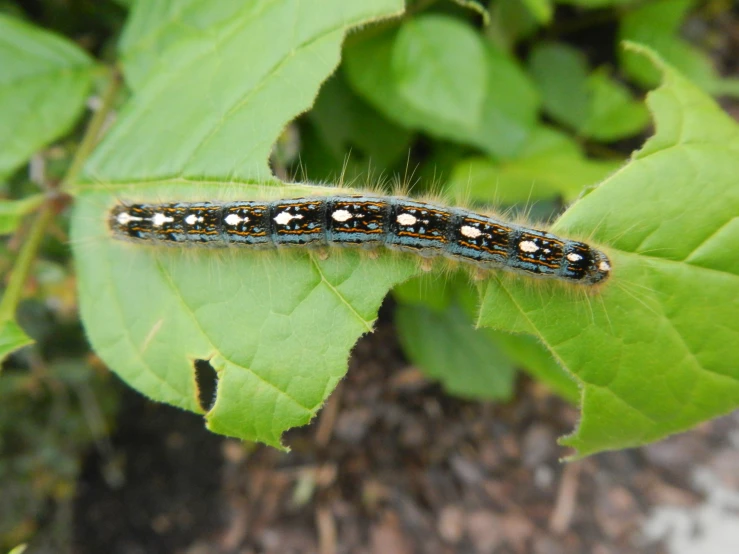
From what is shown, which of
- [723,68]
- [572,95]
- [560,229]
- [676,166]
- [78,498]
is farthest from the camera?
[723,68]

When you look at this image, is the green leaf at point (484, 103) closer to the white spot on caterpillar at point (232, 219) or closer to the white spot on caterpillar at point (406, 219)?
the white spot on caterpillar at point (406, 219)

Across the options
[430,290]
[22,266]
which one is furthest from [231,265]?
[430,290]

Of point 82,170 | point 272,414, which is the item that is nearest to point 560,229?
point 272,414

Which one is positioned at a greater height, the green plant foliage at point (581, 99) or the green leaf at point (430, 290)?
the green plant foliage at point (581, 99)

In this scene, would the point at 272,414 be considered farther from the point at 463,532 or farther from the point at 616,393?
the point at 463,532

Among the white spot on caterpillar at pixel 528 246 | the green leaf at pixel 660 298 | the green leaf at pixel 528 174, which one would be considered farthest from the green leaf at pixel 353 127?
the green leaf at pixel 660 298

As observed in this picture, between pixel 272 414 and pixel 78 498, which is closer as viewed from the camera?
pixel 272 414

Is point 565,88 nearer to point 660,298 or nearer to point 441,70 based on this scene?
point 441,70
